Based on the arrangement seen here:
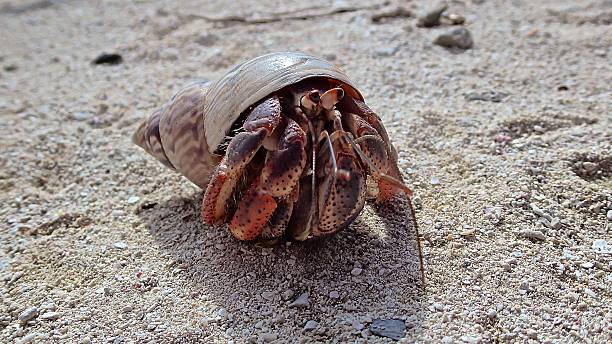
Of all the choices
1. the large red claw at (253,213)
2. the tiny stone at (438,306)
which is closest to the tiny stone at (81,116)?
the large red claw at (253,213)

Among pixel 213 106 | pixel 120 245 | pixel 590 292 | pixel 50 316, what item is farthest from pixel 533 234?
pixel 50 316

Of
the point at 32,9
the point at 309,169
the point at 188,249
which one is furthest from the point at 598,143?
the point at 32,9

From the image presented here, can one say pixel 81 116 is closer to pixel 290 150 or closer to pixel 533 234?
pixel 290 150

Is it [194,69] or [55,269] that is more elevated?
[194,69]

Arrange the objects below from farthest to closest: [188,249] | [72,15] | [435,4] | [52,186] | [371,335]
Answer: [72,15] < [435,4] < [52,186] < [188,249] < [371,335]

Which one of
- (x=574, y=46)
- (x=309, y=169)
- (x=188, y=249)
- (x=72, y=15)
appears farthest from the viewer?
(x=72, y=15)

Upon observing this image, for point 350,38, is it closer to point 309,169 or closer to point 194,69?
point 194,69
